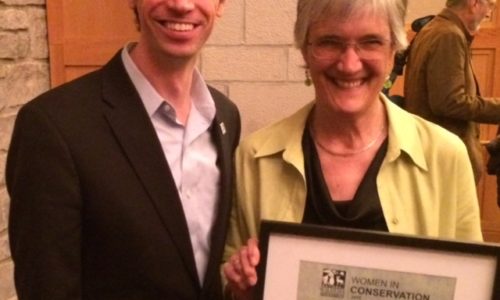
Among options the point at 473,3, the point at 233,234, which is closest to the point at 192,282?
the point at 233,234

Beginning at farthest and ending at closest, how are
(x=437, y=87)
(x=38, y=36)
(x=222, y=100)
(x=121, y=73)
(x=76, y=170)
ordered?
(x=437, y=87)
(x=38, y=36)
(x=222, y=100)
(x=121, y=73)
(x=76, y=170)

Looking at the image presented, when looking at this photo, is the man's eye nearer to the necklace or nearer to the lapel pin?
the necklace

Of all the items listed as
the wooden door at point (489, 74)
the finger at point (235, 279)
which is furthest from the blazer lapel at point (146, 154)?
the wooden door at point (489, 74)

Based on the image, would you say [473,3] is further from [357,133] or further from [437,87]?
[357,133]

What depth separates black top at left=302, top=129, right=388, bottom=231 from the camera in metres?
1.13

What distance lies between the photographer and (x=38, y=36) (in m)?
2.30

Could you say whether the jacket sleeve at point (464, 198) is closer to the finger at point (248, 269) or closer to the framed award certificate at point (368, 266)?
the framed award certificate at point (368, 266)

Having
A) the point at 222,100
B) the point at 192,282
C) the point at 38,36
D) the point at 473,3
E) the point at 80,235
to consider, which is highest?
the point at 473,3

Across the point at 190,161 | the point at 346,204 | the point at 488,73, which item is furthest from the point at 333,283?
the point at 488,73

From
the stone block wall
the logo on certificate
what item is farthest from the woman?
the stone block wall

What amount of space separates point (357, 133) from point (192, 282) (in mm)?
453

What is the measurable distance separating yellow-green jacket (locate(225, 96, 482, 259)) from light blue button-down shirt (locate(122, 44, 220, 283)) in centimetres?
9

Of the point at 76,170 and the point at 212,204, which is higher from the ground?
the point at 76,170

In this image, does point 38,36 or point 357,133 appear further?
point 38,36
